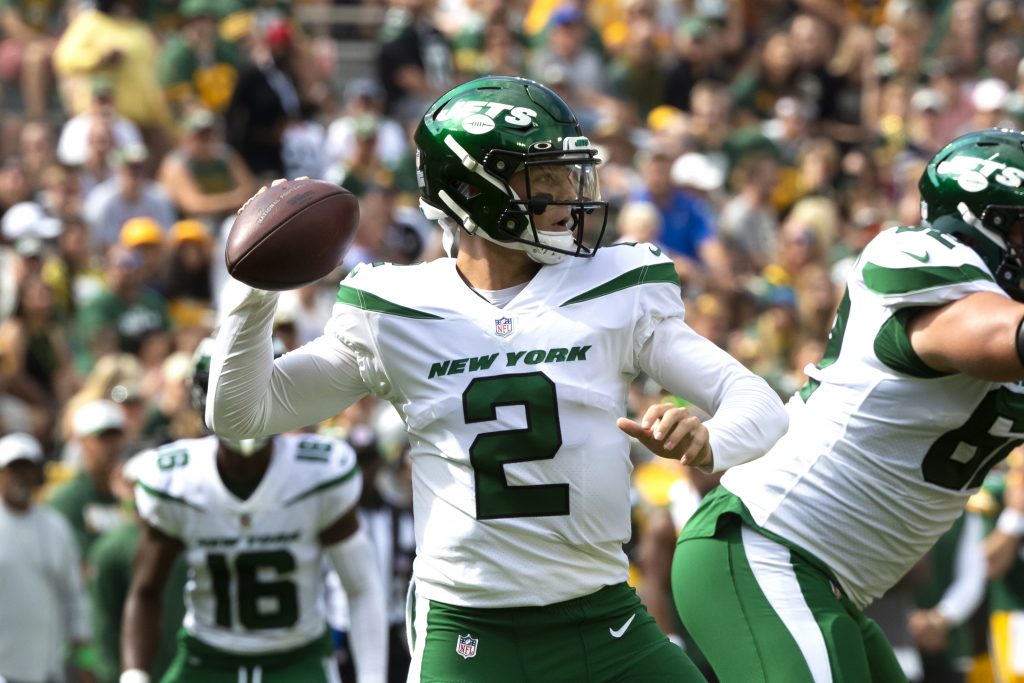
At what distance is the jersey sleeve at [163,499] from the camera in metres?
5.77

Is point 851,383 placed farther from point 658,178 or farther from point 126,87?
point 126,87

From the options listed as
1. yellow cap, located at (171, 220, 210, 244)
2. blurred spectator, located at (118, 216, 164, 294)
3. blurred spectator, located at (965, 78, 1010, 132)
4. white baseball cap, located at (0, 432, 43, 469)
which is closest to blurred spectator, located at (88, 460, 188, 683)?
white baseball cap, located at (0, 432, 43, 469)

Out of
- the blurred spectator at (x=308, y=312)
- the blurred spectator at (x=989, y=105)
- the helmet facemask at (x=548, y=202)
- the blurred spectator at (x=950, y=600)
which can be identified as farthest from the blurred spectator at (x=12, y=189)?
the helmet facemask at (x=548, y=202)

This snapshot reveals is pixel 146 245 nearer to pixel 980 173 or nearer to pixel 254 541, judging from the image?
pixel 254 541

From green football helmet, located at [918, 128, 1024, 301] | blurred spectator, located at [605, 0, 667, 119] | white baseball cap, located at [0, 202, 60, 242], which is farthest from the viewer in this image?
blurred spectator, located at [605, 0, 667, 119]

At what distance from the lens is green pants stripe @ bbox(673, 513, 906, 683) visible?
411 centimetres

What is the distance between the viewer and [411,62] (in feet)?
40.5

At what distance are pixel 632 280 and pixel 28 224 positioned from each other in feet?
22.8

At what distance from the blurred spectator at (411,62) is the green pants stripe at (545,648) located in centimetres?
881

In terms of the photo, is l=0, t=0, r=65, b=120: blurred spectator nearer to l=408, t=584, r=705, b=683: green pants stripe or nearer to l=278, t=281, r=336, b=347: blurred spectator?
l=278, t=281, r=336, b=347: blurred spectator

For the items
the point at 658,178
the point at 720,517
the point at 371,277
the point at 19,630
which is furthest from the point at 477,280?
the point at 658,178

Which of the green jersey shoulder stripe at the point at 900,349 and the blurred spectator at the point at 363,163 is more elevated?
the green jersey shoulder stripe at the point at 900,349

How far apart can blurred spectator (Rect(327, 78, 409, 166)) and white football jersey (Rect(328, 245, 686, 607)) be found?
25.2 feet

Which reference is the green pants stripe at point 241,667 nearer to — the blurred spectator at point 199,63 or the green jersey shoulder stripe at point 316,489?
the green jersey shoulder stripe at point 316,489
